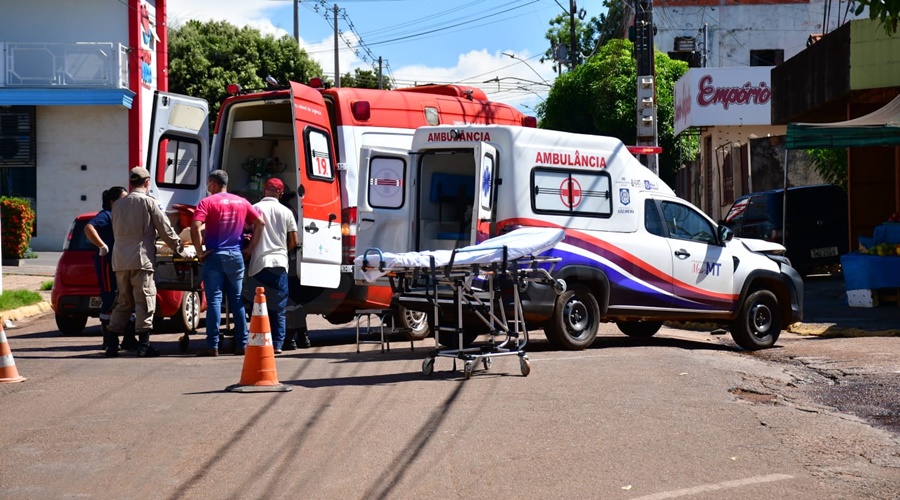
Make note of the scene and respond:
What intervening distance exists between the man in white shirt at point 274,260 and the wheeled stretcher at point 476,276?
63.9 inches

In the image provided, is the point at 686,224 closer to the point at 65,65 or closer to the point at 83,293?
the point at 83,293

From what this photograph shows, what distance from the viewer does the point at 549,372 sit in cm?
1056

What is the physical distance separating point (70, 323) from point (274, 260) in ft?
14.1

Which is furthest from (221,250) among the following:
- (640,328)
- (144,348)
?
(640,328)

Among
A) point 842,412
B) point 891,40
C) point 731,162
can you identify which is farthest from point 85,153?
point 842,412

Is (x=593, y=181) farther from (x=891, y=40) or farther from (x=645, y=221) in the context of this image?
(x=891, y=40)

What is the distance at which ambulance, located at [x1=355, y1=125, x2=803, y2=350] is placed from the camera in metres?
12.2

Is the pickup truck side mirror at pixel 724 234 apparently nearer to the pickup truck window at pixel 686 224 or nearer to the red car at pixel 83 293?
the pickup truck window at pixel 686 224

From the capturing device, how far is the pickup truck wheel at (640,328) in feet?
49.6

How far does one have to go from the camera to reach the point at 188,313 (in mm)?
14867

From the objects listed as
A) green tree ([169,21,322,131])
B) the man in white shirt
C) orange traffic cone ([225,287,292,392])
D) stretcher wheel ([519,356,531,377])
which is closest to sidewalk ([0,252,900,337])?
the man in white shirt

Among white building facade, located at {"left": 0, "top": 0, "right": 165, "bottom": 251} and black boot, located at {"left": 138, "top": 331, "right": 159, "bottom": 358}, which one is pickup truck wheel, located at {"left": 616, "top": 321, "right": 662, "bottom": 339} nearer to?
black boot, located at {"left": 138, "top": 331, "right": 159, "bottom": 358}

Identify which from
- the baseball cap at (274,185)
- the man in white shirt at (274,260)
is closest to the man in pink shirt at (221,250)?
the man in white shirt at (274,260)

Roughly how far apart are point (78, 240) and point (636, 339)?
7080mm
